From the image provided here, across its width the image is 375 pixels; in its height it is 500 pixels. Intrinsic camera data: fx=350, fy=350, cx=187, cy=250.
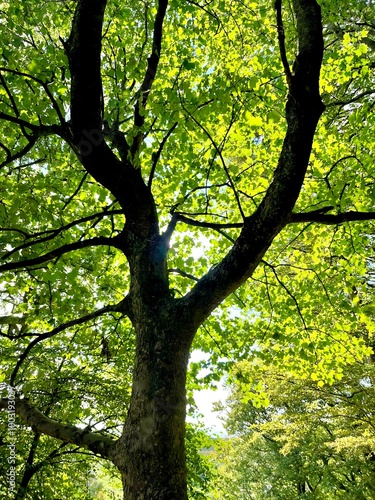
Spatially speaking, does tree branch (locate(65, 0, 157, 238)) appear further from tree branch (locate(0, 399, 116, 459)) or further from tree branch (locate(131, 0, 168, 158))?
tree branch (locate(0, 399, 116, 459))

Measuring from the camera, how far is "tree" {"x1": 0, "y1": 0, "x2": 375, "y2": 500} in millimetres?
2424

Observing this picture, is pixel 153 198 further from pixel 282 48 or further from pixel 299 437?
pixel 299 437

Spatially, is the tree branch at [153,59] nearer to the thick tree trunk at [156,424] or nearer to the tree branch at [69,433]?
the thick tree trunk at [156,424]

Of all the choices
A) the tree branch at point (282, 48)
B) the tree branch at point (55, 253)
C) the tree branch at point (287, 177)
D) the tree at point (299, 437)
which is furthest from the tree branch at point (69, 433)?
the tree branch at point (282, 48)

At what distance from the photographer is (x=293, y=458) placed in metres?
15.6

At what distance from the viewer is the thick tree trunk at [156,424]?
2119 mm

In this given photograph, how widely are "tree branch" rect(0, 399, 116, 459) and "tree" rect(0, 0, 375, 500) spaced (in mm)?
15

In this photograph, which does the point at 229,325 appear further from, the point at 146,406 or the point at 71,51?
the point at 71,51

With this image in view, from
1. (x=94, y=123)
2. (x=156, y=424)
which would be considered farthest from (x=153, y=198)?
(x=156, y=424)

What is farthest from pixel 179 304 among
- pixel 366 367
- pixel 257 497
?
pixel 257 497

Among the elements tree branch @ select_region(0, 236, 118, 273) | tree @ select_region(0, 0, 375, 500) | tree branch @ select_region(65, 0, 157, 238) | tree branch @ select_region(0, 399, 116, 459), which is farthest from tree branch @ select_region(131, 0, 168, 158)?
tree branch @ select_region(0, 399, 116, 459)

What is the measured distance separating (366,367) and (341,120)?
646 cm

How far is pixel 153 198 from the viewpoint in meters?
3.48

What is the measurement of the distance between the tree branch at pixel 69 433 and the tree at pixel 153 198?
15mm
